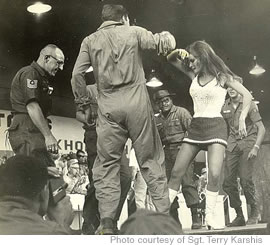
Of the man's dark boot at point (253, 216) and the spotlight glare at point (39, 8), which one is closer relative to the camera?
the man's dark boot at point (253, 216)

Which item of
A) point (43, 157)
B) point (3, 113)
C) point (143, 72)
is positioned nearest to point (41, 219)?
point (43, 157)

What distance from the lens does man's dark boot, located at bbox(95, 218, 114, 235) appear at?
7.24 feet

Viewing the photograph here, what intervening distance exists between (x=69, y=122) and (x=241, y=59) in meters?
0.74

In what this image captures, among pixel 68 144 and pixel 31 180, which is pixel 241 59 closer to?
pixel 68 144

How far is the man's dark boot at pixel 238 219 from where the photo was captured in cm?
230

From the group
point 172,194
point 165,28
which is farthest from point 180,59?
point 172,194

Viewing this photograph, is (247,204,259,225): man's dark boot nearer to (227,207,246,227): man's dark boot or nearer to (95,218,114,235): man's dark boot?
(227,207,246,227): man's dark boot

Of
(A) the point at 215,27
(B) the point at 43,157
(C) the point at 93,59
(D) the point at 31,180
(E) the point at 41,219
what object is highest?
(A) the point at 215,27

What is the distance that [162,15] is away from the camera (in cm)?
239

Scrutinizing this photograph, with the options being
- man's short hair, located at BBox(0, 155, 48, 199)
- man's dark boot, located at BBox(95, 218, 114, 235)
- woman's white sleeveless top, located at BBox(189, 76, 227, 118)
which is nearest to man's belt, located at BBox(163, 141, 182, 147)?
woman's white sleeveless top, located at BBox(189, 76, 227, 118)

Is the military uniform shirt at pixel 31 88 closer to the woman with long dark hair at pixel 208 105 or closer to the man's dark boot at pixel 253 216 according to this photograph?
the woman with long dark hair at pixel 208 105

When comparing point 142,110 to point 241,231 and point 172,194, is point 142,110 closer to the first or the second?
point 172,194

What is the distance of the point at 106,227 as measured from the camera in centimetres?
221

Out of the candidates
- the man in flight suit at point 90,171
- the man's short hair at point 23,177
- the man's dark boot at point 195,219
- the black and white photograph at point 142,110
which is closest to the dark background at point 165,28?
the black and white photograph at point 142,110
